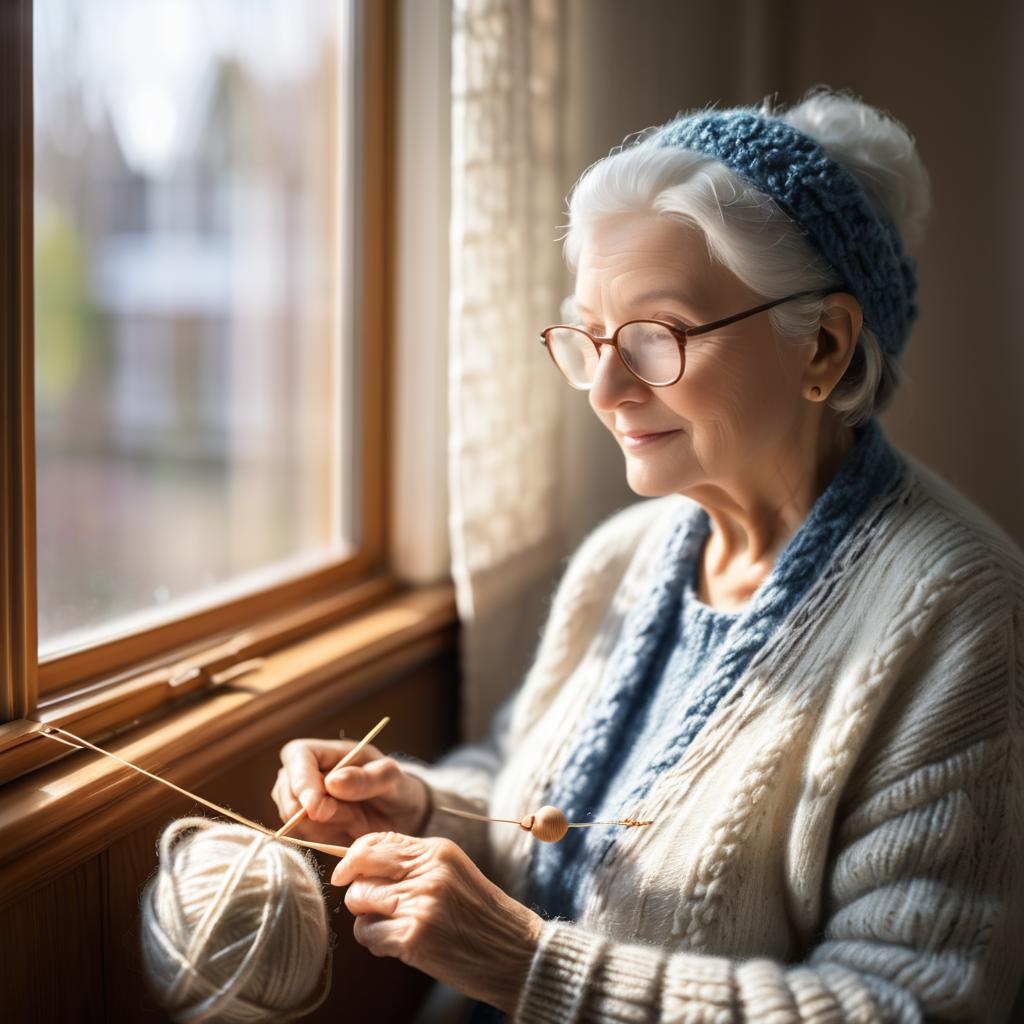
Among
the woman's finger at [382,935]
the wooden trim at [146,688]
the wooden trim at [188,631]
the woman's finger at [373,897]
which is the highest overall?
the wooden trim at [188,631]

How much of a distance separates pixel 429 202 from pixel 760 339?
0.72 meters

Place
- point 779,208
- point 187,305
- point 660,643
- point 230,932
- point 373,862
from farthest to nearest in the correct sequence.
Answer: point 187,305
point 660,643
point 779,208
point 373,862
point 230,932

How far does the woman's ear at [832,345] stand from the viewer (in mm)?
1164

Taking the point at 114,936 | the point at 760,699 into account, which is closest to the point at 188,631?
the point at 114,936

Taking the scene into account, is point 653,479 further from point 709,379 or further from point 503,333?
point 503,333

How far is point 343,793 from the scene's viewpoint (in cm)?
117

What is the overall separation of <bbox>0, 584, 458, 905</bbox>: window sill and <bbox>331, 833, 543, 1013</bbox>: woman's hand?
0.75 feet

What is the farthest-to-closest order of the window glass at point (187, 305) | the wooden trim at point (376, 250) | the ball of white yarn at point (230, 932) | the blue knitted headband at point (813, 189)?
the wooden trim at point (376, 250) → the window glass at point (187, 305) → the blue knitted headband at point (813, 189) → the ball of white yarn at point (230, 932)

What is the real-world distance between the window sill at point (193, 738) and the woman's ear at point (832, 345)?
703mm

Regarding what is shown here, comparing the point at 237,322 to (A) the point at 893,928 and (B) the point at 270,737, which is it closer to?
(B) the point at 270,737

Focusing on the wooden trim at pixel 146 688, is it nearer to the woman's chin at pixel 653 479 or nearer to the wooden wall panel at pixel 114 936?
Result: the wooden wall panel at pixel 114 936

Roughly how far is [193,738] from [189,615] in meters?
0.28

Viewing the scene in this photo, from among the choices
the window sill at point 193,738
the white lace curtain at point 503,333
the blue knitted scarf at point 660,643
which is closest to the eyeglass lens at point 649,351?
the blue knitted scarf at point 660,643

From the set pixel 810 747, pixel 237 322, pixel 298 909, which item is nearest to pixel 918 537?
pixel 810 747
